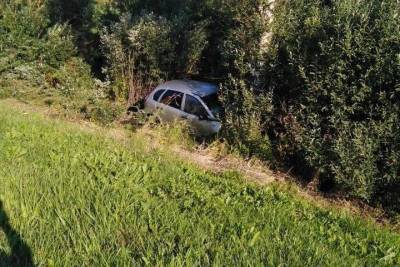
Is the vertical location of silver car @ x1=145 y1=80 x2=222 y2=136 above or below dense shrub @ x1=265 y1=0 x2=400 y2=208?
below

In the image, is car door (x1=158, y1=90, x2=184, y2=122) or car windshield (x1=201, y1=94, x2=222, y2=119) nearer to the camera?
car windshield (x1=201, y1=94, x2=222, y2=119)

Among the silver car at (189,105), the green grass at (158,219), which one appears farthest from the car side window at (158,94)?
the green grass at (158,219)

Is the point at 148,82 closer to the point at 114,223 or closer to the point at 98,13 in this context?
the point at 98,13

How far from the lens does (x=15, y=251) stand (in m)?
4.50

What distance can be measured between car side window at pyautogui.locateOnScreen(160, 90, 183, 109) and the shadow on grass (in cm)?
745

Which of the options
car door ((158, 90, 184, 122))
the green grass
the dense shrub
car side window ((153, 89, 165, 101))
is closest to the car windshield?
car door ((158, 90, 184, 122))

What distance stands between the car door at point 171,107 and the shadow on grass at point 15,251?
285 inches

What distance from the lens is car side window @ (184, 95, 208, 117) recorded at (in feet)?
37.6

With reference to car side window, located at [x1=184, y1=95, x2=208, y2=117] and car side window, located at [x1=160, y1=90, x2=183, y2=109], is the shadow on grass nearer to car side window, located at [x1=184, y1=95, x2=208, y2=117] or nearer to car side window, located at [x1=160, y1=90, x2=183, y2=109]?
car side window, located at [x1=184, y1=95, x2=208, y2=117]

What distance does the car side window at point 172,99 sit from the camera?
478 inches

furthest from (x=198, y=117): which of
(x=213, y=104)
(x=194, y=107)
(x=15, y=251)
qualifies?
(x=15, y=251)

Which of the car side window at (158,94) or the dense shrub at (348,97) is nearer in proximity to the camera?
the dense shrub at (348,97)

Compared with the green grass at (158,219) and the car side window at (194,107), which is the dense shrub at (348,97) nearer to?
the green grass at (158,219)

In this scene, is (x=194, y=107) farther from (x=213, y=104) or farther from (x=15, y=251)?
(x=15, y=251)
